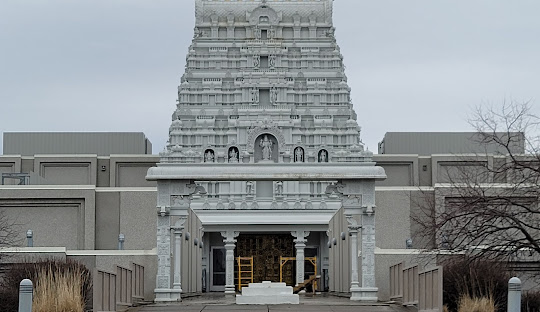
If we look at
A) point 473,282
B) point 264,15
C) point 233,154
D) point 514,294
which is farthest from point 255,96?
point 514,294

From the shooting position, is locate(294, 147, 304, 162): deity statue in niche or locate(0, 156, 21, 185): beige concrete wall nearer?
locate(294, 147, 304, 162): deity statue in niche

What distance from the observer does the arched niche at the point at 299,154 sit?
255 feet

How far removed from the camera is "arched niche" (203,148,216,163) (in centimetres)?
7781

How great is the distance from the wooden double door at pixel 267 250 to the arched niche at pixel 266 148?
32.9 ft

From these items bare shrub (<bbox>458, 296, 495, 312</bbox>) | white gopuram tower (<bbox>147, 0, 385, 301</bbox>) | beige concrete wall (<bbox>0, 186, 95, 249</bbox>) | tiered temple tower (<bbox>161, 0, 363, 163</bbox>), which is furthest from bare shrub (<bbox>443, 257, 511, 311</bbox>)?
tiered temple tower (<bbox>161, 0, 363, 163</bbox>)

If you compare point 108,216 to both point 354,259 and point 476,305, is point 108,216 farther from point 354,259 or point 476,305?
point 476,305

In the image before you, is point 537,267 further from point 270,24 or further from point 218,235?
point 270,24

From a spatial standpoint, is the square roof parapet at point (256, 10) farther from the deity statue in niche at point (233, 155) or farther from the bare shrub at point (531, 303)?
the bare shrub at point (531, 303)

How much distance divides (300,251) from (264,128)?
47.7ft

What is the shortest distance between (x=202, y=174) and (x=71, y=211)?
35.2 metres

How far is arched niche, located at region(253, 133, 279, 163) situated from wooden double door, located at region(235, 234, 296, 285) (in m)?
10.0

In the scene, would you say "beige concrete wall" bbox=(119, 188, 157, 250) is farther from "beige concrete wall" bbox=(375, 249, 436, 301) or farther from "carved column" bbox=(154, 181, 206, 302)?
"carved column" bbox=(154, 181, 206, 302)

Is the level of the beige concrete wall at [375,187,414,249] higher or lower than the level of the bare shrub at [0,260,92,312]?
higher

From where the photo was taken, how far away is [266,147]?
7694cm
